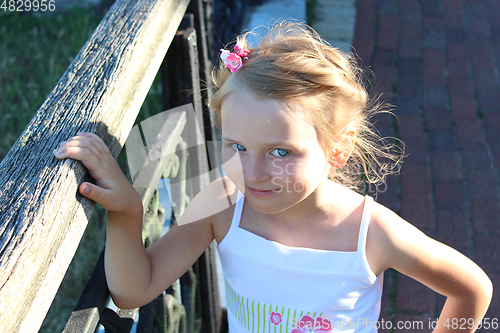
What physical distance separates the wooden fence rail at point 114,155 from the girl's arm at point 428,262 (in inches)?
25.6

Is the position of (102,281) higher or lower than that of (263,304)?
higher

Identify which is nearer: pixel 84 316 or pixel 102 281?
pixel 84 316

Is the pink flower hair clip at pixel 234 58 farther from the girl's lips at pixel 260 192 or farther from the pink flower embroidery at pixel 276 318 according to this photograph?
the pink flower embroidery at pixel 276 318

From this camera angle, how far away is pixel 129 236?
99cm

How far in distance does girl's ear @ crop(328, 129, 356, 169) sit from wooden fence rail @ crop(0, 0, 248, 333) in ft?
1.69

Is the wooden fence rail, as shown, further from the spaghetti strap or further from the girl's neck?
the spaghetti strap

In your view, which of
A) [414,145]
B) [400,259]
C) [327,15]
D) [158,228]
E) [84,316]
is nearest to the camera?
[84,316]

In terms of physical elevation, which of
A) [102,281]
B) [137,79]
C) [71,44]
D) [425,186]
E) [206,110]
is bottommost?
[425,186]

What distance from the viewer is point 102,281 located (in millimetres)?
1031

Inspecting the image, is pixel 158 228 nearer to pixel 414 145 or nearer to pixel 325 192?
pixel 325 192

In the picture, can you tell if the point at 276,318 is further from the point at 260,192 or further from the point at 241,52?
the point at 241,52

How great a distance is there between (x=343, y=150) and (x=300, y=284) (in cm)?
38

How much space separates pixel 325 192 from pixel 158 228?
0.55 metres

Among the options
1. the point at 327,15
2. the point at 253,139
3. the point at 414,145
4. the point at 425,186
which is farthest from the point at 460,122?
the point at 253,139
